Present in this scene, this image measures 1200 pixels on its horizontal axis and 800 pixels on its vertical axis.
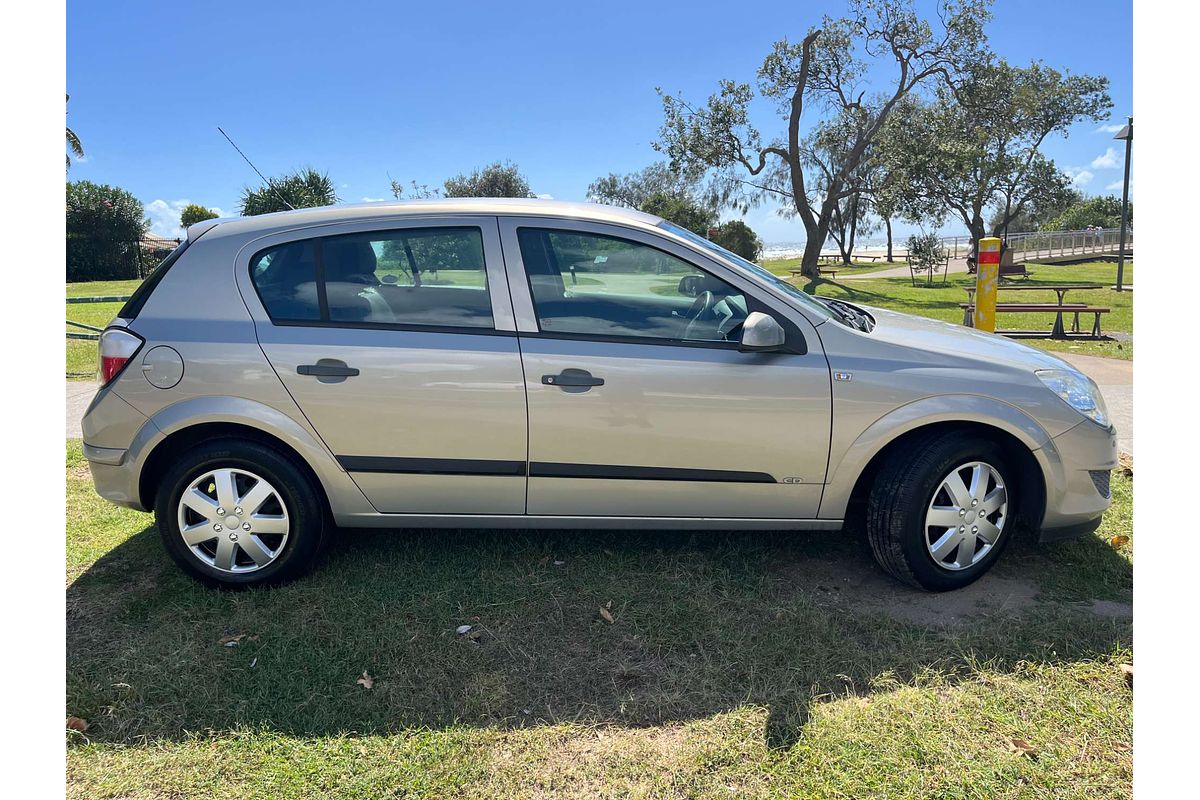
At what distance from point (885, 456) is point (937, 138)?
1093 inches

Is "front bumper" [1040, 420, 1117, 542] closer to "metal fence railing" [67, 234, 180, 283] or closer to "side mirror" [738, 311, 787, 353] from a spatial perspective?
"side mirror" [738, 311, 787, 353]

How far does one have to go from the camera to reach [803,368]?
3479mm

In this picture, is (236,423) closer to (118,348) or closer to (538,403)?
(118,348)

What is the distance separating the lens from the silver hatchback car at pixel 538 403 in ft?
11.4

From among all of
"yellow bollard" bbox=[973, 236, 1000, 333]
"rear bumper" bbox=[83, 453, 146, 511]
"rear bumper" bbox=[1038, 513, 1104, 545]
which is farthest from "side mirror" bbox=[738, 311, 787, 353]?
"yellow bollard" bbox=[973, 236, 1000, 333]

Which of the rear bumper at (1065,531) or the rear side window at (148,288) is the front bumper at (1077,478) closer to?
the rear bumper at (1065,531)

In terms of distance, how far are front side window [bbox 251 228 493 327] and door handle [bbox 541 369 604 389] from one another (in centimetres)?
40

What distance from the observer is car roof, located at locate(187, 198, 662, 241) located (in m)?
3.68

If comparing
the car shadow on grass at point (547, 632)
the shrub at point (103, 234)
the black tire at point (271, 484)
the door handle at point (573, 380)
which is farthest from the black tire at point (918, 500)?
the shrub at point (103, 234)

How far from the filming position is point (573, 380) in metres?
3.45

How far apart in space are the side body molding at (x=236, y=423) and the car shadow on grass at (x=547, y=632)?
2.01 feet
